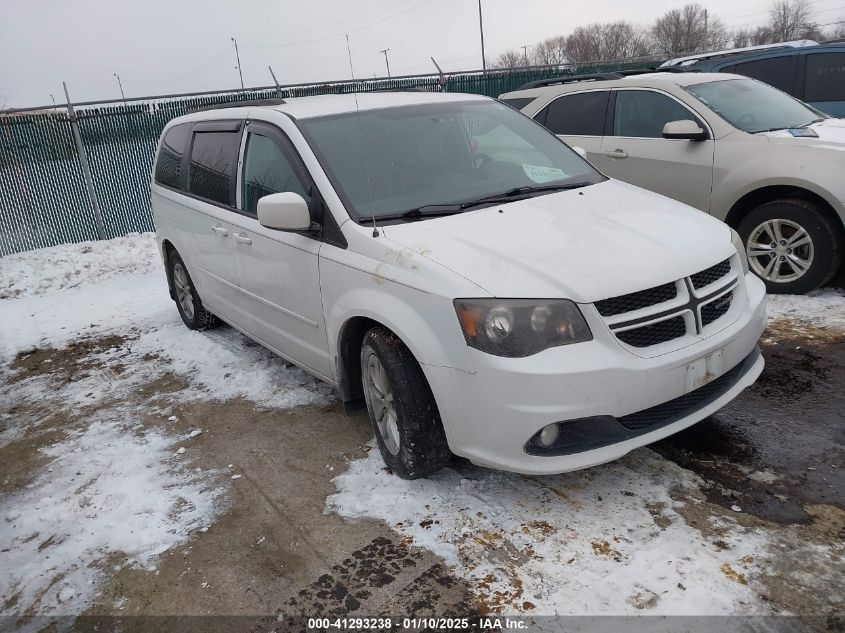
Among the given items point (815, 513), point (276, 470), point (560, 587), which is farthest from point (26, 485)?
point (815, 513)

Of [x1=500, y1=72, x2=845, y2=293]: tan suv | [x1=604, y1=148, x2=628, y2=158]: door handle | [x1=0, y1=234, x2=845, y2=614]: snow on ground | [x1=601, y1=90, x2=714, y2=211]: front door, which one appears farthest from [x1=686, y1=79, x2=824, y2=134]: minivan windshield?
[x1=0, y1=234, x2=845, y2=614]: snow on ground

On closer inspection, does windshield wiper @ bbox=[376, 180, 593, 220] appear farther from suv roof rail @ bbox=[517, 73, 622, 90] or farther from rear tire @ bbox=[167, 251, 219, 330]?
suv roof rail @ bbox=[517, 73, 622, 90]

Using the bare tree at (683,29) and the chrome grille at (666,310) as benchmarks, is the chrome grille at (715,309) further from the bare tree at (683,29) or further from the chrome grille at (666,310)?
the bare tree at (683,29)

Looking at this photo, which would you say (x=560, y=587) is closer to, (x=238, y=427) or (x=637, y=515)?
(x=637, y=515)

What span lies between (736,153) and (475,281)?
387 centimetres

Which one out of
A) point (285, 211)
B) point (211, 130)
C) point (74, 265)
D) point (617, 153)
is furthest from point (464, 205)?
point (74, 265)

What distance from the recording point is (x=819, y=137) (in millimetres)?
5324

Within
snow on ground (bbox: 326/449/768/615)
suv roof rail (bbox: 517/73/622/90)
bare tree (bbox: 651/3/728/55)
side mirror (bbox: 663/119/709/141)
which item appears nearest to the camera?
snow on ground (bbox: 326/449/768/615)

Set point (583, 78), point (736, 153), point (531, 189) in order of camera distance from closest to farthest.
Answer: point (531, 189) → point (736, 153) → point (583, 78)

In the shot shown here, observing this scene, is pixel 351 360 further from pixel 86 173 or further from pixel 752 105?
pixel 86 173

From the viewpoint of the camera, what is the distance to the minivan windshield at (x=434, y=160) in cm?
351

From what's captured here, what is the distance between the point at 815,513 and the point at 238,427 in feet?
10.3

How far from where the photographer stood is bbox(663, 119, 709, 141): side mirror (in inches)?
224

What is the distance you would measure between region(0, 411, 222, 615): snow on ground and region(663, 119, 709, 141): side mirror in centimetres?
459
